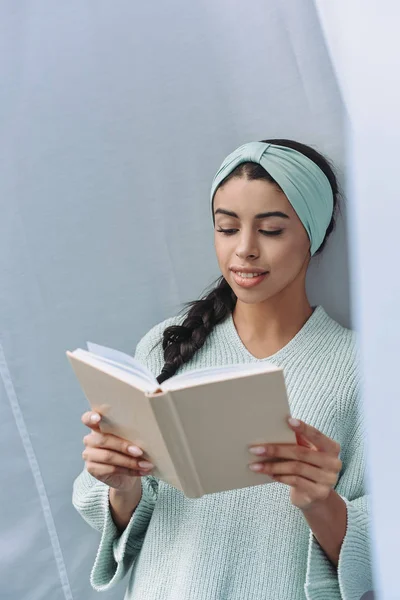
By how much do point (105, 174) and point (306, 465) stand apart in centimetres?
67

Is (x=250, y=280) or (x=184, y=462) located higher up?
(x=250, y=280)

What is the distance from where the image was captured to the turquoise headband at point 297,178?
105 cm

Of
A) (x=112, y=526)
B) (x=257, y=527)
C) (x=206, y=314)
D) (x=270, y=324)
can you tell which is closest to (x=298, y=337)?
(x=270, y=324)

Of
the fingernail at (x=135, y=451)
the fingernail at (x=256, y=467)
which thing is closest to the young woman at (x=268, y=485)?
the fingernail at (x=135, y=451)

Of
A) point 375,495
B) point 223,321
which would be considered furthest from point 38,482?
point 375,495

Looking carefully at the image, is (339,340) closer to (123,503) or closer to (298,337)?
(298,337)

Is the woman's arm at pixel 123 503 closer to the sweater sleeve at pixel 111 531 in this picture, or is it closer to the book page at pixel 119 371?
the sweater sleeve at pixel 111 531

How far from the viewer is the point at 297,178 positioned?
1058 millimetres

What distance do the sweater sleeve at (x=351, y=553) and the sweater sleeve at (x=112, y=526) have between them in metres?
0.27

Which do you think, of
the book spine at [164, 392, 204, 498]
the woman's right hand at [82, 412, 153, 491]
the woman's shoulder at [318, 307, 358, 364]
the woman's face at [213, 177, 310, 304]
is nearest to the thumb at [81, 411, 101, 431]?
the woman's right hand at [82, 412, 153, 491]

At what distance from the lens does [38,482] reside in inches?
55.7

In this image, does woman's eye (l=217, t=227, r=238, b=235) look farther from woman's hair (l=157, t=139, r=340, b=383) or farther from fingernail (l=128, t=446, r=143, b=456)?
fingernail (l=128, t=446, r=143, b=456)

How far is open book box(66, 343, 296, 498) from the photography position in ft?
2.60

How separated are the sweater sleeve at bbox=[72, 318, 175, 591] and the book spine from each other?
230mm
